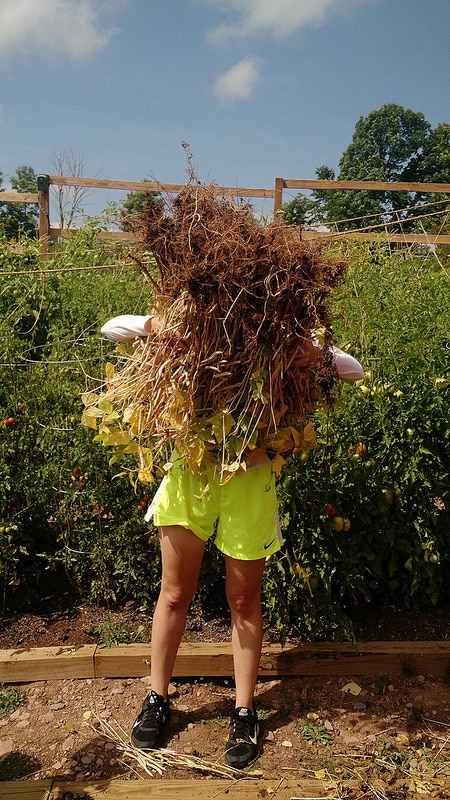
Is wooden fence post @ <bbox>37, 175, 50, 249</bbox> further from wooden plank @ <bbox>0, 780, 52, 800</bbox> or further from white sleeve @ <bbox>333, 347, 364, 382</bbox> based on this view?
wooden plank @ <bbox>0, 780, 52, 800</bbox>

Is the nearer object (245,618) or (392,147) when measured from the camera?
(245,618)

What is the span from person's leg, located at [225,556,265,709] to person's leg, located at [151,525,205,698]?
0.43 ft

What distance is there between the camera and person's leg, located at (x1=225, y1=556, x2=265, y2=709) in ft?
7.10

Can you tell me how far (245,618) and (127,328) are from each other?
1089 mm

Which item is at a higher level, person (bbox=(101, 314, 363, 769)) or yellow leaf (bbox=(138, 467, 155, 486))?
yellow leaf (bbox=(138, 467, 155, 486))

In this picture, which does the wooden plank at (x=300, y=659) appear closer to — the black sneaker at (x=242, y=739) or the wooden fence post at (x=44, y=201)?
the black sneaker at (x=242, y=739)

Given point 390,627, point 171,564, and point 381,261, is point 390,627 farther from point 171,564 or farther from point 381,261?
point 381,261

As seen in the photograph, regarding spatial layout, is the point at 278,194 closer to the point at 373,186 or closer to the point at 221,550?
the point at 373,186

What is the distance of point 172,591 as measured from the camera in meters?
2.21

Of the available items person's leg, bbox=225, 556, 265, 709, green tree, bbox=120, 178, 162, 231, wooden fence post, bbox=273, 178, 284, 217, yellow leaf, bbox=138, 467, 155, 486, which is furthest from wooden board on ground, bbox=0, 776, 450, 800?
wooden fence post, bbox=273, 178, 284, 217

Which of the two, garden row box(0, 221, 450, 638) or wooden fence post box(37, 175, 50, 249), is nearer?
garden row box(0, 221, 450, 638)

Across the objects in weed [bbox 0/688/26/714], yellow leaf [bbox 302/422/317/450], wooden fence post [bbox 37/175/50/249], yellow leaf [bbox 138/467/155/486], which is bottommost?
weed [bbox 0/688/26/714]

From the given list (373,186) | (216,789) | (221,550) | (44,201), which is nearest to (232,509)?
(221,550)

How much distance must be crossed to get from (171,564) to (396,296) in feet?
6.16
